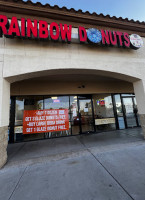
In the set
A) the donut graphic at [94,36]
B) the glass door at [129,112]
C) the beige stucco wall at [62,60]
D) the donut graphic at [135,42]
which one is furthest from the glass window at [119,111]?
the donut graphic at [94,36]

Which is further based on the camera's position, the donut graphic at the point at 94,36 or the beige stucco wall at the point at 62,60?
the donut graphic at the point at 94,36

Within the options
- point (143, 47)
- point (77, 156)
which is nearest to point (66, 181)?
point (77, 156)

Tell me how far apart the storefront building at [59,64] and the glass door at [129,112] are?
1646 millimetres

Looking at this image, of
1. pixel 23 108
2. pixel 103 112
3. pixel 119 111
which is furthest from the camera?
pixel 119 111

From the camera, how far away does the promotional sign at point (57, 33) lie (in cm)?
320

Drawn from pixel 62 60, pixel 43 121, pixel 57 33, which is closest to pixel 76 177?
pixel 43 121

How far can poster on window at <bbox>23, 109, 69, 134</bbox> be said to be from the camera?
5.04 meters

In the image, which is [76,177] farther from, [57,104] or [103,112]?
[103,112]

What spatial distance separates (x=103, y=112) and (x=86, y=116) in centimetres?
136

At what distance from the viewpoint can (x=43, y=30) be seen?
11.4 ft

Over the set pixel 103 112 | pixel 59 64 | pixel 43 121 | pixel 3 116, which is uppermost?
pixel 59 64

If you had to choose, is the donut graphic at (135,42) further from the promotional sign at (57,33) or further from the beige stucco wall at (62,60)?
the beige stucco wall at (62,60)

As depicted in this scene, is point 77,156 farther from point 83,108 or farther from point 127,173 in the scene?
point 83,108

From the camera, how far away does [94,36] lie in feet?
12.7
